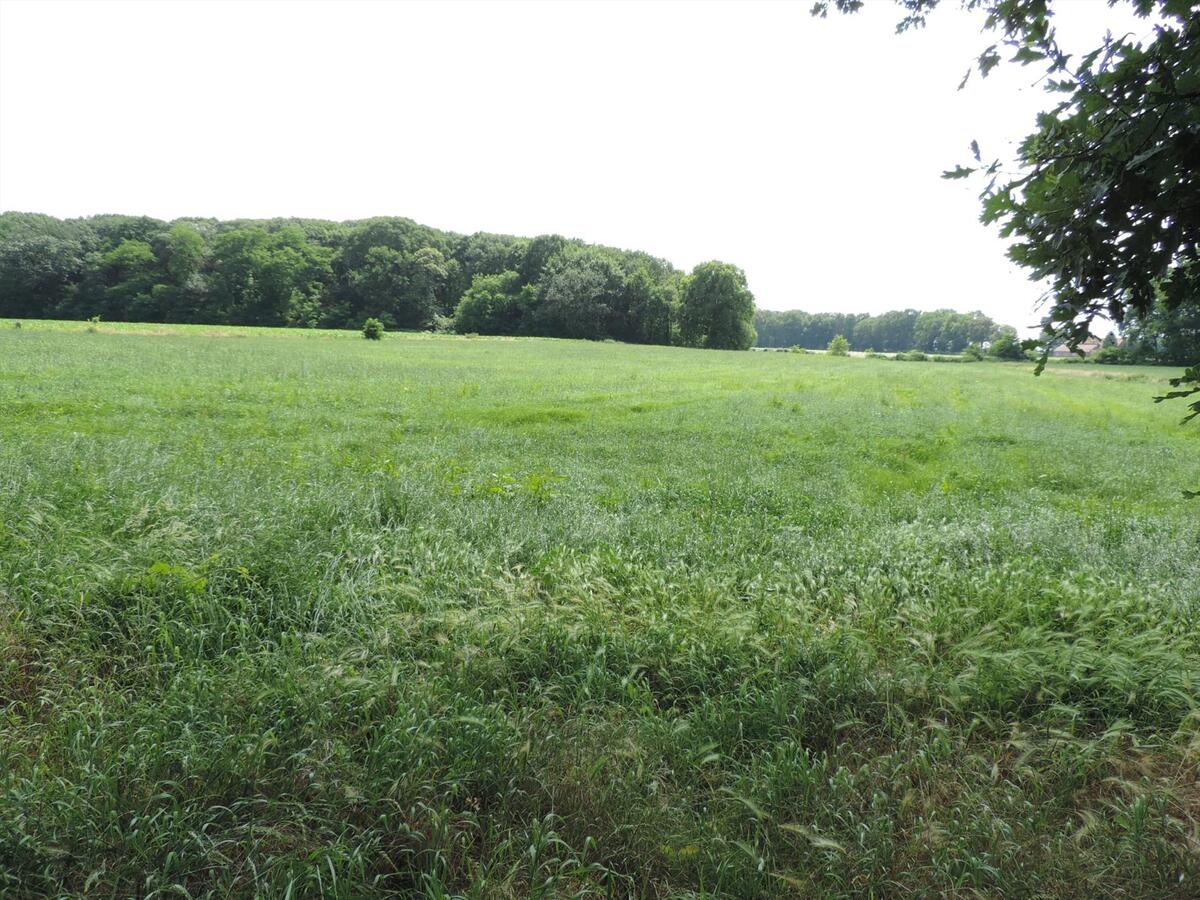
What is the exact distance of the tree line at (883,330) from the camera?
12162cm

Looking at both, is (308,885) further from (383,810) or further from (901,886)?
(901,886)

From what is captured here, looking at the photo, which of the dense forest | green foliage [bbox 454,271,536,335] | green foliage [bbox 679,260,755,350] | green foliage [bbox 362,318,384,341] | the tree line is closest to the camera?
green foliage [bbox 362,318,384,341]

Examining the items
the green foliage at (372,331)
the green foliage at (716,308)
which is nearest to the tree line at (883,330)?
the green foliage at (716,308)

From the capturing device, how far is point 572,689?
4.52 m

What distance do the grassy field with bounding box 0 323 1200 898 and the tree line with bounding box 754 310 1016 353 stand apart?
11416 cm

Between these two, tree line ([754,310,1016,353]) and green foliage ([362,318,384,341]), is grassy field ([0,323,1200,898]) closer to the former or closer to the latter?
green foliage ([362,318,384,341])

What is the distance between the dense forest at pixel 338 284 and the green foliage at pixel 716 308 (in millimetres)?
169

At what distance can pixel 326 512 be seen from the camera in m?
7.23

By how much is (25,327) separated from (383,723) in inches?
2308

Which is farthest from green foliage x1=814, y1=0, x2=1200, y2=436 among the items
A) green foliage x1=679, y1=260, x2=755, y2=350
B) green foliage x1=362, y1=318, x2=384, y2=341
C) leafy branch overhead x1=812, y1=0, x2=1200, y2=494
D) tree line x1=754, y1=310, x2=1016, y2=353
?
tree line x1=754, y1=310, x2=1016, y2=353

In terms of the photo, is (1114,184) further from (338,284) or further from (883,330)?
(883,330)

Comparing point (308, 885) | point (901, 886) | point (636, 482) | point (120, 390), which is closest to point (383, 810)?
point (308, 885)

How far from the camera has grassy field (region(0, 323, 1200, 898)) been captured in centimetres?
305

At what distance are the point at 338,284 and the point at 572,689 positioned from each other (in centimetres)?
10532
